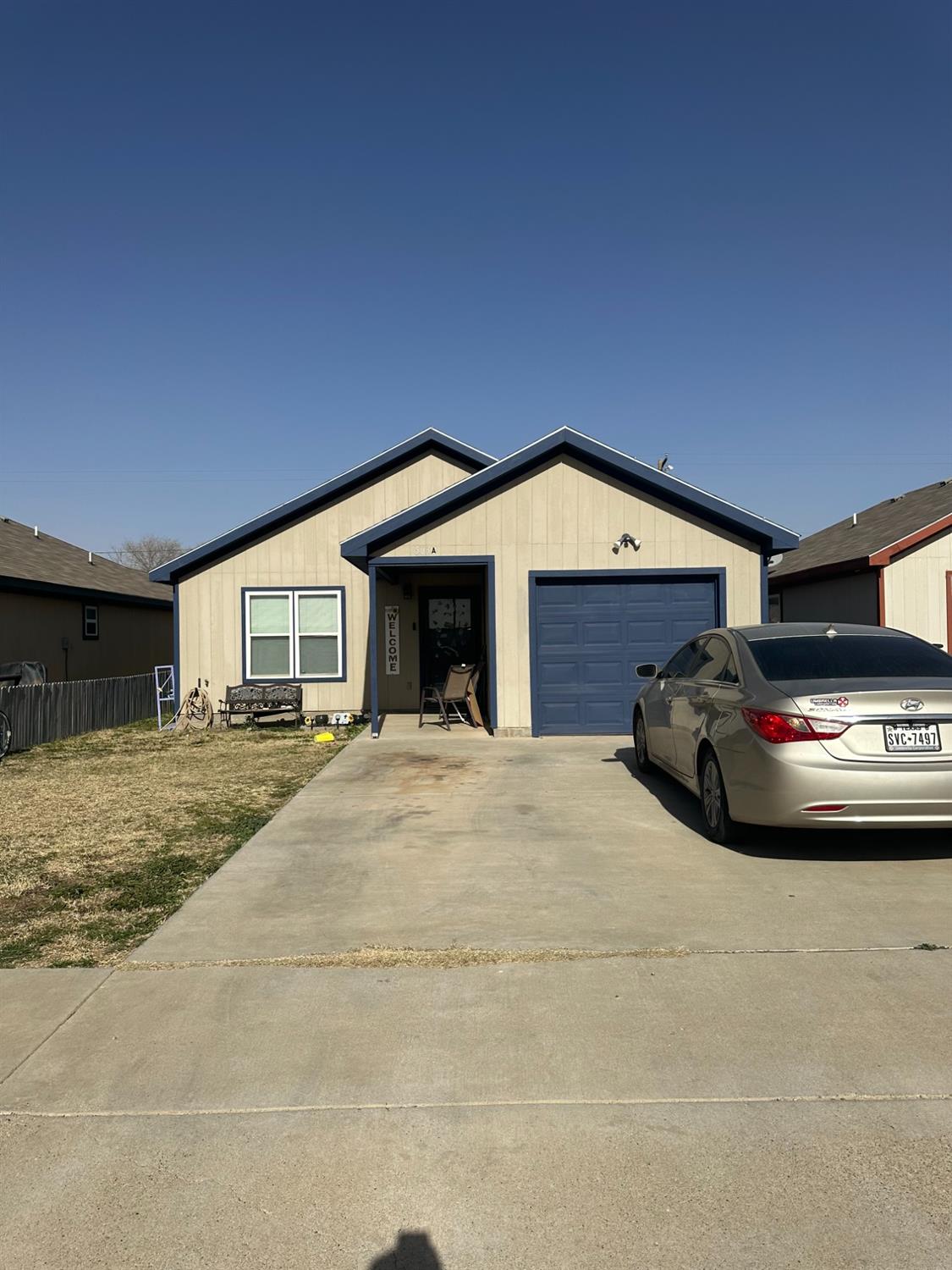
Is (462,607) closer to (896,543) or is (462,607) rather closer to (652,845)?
(896,543)

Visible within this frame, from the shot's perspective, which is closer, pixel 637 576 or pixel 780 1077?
pixel 780 1077

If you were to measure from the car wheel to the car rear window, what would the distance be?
274cm

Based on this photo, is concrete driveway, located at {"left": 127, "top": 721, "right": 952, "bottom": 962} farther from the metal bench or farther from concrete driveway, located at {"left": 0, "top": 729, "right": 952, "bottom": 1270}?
the metal bench

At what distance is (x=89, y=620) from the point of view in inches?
877

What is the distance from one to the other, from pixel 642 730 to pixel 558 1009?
592 cm

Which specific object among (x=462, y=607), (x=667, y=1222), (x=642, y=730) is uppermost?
(x=462, y=607)

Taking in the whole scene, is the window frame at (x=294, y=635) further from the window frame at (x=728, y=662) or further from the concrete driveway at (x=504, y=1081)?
the concrete driveway at (x=504, y=1081)

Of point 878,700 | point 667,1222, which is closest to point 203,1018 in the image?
point 667,1222

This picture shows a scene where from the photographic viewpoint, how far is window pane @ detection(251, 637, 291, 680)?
57.8ft

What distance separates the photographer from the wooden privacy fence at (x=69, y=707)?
562 inches

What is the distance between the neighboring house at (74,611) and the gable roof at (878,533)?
15381 millimetres

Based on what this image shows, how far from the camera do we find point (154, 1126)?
3227mm

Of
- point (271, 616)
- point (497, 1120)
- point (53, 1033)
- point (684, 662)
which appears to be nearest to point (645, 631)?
point (684, 662)

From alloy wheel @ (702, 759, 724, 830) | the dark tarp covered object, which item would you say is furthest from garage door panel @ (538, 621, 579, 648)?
the dark tarp covered object
